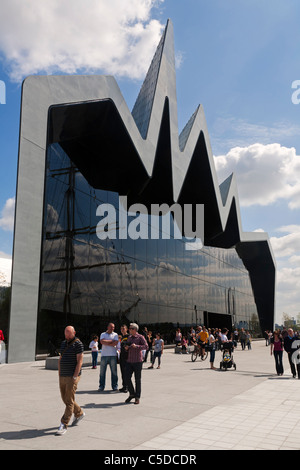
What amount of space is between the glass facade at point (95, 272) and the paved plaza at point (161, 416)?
6.82 metres

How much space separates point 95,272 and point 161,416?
14.9 metres

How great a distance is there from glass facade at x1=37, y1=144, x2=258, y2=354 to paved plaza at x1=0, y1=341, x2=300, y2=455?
682 centimetres

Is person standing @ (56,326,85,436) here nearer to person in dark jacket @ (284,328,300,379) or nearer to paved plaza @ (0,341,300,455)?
paved plaza @ (0,341,300,455)

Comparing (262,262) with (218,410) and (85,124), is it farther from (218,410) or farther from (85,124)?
(218,410)

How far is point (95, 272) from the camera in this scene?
21.2 meters

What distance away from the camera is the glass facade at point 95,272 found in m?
18.0

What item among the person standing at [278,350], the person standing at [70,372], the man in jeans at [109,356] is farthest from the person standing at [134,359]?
the person standing at [278,350]

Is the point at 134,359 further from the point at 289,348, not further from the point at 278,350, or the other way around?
the point at 278,350

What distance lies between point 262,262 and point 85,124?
35936mm

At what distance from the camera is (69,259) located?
1925cm

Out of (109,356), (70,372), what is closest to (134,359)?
(109,356)

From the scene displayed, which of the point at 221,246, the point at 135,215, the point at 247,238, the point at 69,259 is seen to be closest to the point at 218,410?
the point at 69,259

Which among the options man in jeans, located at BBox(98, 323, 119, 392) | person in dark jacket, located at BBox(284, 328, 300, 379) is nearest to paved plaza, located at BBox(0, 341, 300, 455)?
man in jeans, located at BBox(98, 323, 119, 392)

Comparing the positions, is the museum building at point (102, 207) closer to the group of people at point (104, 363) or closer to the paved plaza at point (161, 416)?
the paved plaza at point (161, 416)
